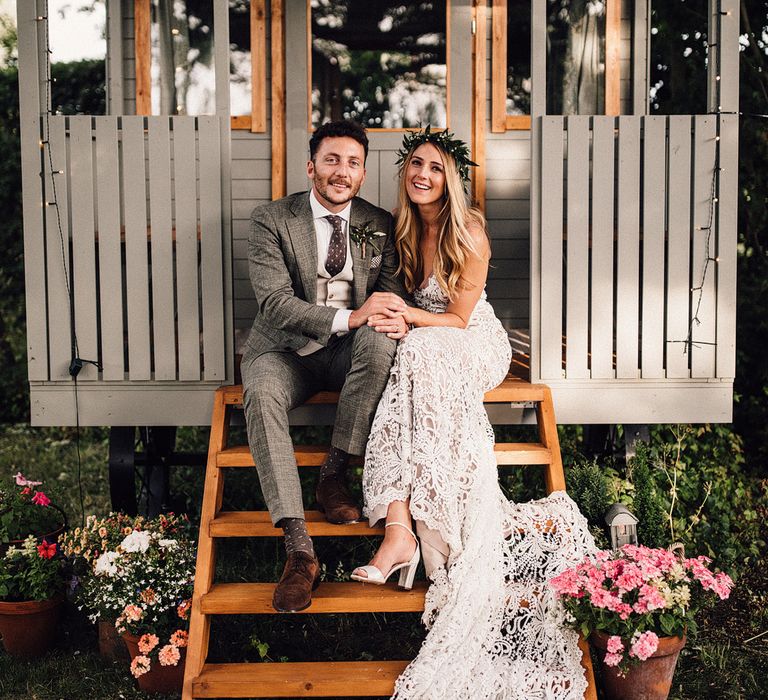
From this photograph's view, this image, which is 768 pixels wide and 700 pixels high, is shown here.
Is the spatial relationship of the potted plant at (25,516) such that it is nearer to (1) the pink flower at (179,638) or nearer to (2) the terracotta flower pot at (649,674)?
(1) the pink flower at (179,638)

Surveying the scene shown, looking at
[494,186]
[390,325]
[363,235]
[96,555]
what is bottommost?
[96,555]

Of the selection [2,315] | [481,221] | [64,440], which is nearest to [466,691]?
[481,221]

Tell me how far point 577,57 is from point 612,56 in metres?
0.19

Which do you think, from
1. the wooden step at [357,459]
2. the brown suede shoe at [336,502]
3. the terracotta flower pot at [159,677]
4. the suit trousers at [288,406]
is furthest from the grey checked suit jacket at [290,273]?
the terracotta flower pot at [159,677]

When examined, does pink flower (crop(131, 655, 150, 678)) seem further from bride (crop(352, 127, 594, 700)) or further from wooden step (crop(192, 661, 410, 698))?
bride (crop(352, 127, 594, 700))

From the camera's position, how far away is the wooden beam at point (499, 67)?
4332 millimetres

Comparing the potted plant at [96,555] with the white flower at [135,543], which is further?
the potted plant at [96,555]

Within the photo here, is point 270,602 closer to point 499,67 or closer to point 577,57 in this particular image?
point 499,67

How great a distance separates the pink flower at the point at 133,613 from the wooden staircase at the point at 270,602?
0.26 meters


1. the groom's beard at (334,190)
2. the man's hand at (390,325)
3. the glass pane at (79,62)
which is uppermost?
the glass pane at (79,62)

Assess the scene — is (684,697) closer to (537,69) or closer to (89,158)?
(537,69)

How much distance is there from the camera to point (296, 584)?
8.26 ft

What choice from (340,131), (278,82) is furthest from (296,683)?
(278,82)

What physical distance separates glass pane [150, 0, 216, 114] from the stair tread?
2.90 m
